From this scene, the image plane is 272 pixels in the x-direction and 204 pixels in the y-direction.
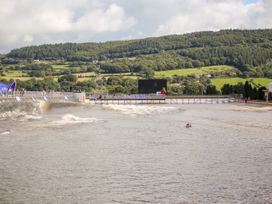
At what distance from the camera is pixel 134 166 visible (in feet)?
73.1

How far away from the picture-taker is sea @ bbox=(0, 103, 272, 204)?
55.5 feet

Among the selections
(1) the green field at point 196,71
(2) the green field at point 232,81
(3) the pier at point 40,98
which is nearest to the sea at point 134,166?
(3) the pier at point 40,98

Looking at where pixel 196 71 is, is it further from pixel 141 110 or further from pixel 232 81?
pixel 141 110

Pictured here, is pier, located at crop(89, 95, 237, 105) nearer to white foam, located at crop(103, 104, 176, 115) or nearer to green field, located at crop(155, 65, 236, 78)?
white foam, located at crop(103, 104, 176, 115)

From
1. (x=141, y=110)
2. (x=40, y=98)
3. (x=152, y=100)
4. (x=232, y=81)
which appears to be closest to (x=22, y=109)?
(x=40, y=98)

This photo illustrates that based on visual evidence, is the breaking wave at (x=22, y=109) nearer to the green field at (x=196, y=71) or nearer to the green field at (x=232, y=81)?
the green field at (x=232, y=81)

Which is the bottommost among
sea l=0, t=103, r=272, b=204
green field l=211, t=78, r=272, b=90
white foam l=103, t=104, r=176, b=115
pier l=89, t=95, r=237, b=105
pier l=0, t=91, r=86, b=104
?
sea l=0, t=103, r=272, b=204

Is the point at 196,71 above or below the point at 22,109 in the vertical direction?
above

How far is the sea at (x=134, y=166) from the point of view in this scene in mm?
16906

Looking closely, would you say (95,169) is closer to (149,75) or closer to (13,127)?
(13,127)

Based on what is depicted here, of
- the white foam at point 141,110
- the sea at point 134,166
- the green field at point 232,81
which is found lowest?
the sea at point 134,166

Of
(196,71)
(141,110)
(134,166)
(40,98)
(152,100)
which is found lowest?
(134,166)

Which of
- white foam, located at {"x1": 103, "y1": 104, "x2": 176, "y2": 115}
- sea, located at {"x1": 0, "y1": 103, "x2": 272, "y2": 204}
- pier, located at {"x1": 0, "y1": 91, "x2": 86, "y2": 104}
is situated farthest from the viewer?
pier, located at {"x1": 0, "y1": 91, "x2": 86, "y2": 104}

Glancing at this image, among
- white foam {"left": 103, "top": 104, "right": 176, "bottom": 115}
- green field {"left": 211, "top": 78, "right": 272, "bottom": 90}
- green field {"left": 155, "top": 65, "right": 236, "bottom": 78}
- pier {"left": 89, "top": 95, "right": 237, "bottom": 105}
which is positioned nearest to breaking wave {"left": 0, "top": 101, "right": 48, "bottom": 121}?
white foam {"left": 103, "top": 104, "right": 176, "bottom": 115}
